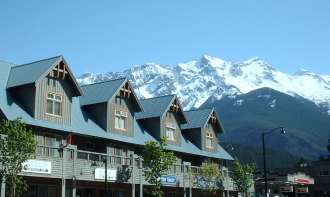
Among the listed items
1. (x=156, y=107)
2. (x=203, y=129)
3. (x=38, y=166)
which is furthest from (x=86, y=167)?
(x=203, y=129)

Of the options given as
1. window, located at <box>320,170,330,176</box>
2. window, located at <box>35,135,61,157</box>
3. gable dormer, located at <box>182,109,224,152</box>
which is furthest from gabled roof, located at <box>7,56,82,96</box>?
window, located at <box>320,170,330,176</box>

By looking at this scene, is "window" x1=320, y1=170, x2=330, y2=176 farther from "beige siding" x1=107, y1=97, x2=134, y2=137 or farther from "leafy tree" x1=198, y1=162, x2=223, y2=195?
"beige siding" x1=107, y1=97, x2=134, y2=137

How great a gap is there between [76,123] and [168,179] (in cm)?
934

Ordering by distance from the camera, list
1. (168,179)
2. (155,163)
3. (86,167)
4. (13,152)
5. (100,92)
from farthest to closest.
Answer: (100,92) < (168,179) < (155,163) < (86,167) < (13,152)

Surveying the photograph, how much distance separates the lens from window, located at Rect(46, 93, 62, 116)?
4234 centimetres

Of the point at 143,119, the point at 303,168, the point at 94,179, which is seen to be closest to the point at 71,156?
the point at 94,179

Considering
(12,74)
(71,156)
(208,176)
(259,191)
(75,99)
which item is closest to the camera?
(71,156)

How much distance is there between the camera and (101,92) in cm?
4975

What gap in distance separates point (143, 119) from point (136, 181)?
10.8 m

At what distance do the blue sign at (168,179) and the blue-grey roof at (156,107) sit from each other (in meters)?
7.47

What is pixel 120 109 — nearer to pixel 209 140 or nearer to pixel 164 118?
pixel 164 118

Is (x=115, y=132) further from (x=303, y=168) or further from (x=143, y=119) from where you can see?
(x=303, y=168)

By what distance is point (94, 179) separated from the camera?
1624 inches

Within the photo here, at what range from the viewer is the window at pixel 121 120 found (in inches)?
1935
